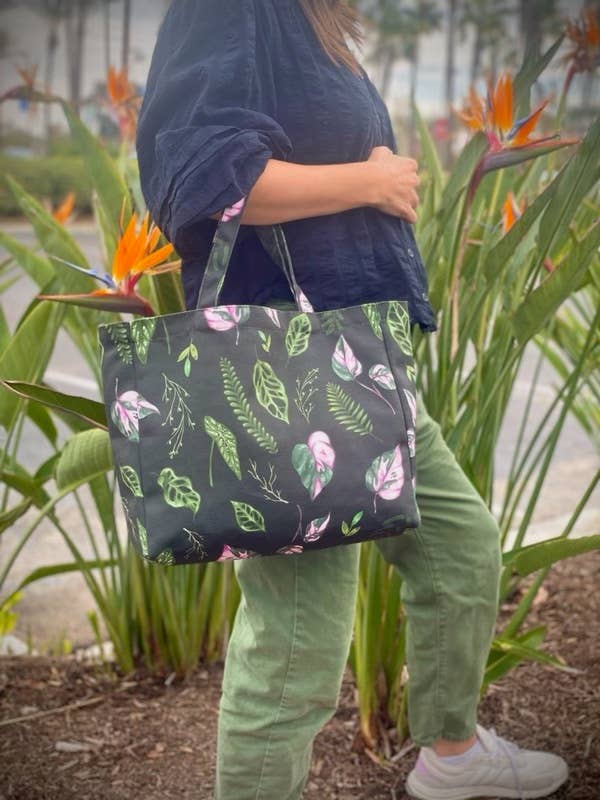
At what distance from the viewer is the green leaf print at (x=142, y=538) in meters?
1.02

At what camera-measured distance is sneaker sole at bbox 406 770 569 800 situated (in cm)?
140

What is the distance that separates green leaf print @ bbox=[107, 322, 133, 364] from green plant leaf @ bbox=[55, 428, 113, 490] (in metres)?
0.30

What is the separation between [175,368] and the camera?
40.3 inches

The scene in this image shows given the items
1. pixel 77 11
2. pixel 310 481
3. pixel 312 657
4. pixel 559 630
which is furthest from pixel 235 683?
pixel 77 11

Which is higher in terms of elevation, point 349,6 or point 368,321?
point 349,6

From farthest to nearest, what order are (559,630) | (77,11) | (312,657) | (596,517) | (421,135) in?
(77,11), (596,517), (559,630), (421,135), (312,657)

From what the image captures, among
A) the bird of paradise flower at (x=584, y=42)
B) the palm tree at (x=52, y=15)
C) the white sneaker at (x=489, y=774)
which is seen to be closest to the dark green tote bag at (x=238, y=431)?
the white sneaker at (x=489, y=774)

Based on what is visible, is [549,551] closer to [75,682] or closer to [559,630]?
[559,630]

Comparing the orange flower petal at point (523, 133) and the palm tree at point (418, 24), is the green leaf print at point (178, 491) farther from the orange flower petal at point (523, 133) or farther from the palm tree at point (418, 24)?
the palm tree at point (418, 24)

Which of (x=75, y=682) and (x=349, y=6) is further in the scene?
(x=75, y=682)

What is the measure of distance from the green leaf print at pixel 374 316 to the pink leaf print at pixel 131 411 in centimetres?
25

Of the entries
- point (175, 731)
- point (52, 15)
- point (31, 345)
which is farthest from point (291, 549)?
point (52, 15)

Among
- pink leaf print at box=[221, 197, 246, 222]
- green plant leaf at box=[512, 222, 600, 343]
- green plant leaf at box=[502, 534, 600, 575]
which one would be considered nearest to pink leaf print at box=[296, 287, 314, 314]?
pink leaf print at box=[221, 197, 246, 222]

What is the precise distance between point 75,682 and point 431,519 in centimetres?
86
